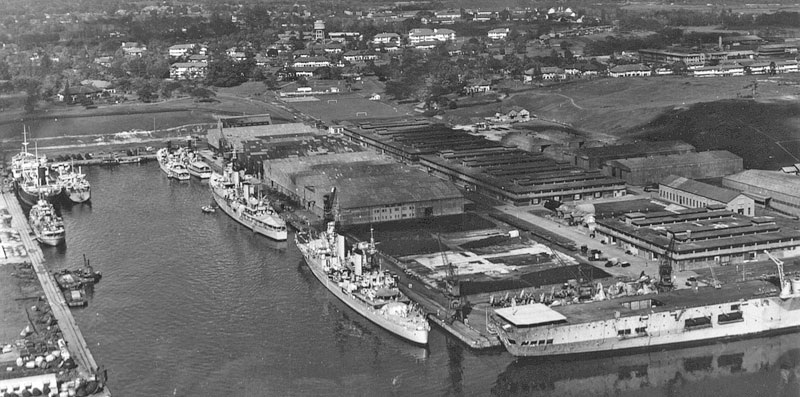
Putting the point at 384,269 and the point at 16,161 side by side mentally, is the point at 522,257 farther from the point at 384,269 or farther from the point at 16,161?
the point at 16,161

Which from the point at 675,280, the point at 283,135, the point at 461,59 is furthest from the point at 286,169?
the point at 461,59

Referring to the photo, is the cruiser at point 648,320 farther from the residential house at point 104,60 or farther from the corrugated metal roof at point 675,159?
the residential house at point 104,60

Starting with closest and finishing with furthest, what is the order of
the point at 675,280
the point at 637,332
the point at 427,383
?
the point at 427,383 < the point at 637,332 < the point at 675,280

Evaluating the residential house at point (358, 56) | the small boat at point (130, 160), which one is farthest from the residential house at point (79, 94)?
the residential house at point (358, 56)

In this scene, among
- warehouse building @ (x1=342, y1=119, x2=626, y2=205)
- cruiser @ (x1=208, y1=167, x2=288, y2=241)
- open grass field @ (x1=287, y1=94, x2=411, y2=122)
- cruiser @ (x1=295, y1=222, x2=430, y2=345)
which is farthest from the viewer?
open grass field @ (x1=287, y1=94, x2=411, y2=122)

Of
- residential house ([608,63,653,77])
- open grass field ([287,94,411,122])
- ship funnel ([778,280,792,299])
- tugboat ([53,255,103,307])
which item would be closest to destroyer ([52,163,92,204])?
tugboat ([53,255,103,307])

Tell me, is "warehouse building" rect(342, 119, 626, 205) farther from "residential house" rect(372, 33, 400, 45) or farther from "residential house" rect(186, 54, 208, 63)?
"residential house" rect(372, 33, 400, 45)

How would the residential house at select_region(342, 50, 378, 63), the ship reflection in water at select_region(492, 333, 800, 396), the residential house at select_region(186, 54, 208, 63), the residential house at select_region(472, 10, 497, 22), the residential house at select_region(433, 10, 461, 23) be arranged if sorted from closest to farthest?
the ship reflection in water at select_region(492, 333, 800, 396) → the residential house at select_region(186, 54, 208, 63) → the residential house at select_region(342, 50, 378, 63) → the residential house at select_region(472, 10, 497, 22) → the residential house at select_region(433, 10, 461, 23)
